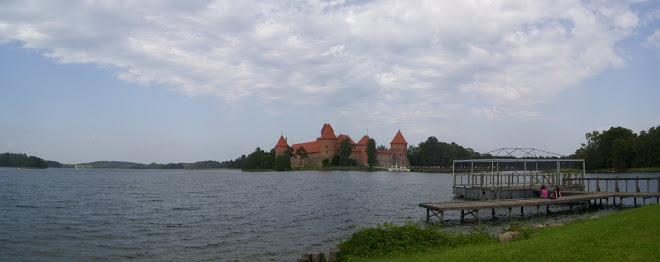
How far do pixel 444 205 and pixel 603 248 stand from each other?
1207 centimetres

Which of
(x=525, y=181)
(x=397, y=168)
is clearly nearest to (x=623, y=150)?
(x=397, y=168)

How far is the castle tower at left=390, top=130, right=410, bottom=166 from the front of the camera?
125 metres

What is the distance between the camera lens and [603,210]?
25.8m

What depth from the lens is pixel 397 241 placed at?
1170cm

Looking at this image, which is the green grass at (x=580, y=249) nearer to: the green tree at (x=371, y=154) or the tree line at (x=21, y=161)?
the green tree at (x=371, y=154)

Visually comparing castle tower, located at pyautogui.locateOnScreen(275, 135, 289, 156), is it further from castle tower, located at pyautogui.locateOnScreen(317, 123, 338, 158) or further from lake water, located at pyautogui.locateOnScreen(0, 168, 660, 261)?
lake water, located at pyautogui.locateOnScreen(0, 168, 660, 261)

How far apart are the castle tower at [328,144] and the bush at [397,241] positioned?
112838 mm

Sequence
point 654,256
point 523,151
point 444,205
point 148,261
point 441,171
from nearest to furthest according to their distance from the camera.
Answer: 1. point 654,256
2. point 148,261
3. point 444,205
4. point 523,151
5. point 441,171

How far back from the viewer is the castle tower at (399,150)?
125456mm

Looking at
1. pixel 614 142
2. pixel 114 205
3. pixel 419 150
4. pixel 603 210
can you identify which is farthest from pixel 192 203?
pixel 419 150

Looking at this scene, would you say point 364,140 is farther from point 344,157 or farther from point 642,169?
point 642,169

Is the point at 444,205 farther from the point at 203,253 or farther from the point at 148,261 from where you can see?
the point at 148,261

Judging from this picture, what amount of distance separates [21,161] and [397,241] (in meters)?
187

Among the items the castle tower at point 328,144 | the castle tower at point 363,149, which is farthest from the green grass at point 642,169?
the castle tower at point 328,144
